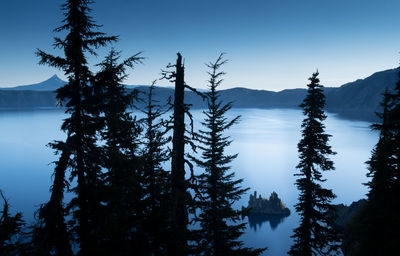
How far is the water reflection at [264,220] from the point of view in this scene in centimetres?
4891

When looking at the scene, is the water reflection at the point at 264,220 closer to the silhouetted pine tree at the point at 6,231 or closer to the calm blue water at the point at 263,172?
the calm blue water at the point at 263,172

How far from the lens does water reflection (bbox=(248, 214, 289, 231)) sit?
48906 millimetres

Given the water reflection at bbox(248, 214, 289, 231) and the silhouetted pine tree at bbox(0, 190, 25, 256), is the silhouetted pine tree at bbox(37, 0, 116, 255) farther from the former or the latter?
the water reflection at bbox(248, 214, 289, 231)

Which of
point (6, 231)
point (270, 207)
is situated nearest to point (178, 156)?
point (6, 231)

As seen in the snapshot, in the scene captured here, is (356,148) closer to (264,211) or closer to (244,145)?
(244,145)

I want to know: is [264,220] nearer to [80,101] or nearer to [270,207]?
[270,207]

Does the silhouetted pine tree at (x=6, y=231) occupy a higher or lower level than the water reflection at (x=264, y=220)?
higher

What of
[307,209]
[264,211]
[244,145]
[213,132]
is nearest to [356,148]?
[244,145]

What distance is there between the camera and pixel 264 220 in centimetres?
5084

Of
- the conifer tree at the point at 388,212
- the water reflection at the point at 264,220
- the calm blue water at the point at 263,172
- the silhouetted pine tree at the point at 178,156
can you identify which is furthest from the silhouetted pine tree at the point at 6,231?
the water reflection at the point at 264,220

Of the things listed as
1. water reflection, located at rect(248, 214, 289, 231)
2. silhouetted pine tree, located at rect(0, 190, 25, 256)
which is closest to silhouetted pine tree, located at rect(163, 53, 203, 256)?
silhouetted pine tree, located at rect(0, 190, 25, 256)

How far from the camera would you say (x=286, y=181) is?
7538cm

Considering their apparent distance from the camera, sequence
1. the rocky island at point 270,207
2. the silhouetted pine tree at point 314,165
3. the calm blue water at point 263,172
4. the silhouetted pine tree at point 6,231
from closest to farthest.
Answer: the silhouetted pine tree at point 6,231
the silhouetted pine tree at point 314,165
the calm blue water at point 263,172
the rocky island at point 270,207

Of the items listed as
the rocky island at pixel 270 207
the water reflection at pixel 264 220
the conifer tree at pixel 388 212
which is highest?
the conifer tree at pixel 388 212
